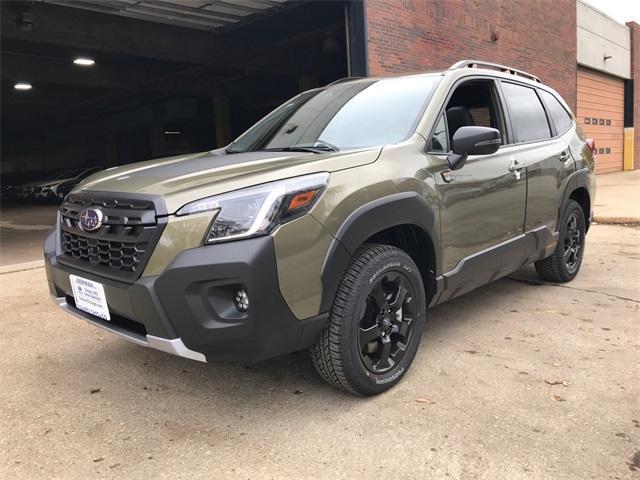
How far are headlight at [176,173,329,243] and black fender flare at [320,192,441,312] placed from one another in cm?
27

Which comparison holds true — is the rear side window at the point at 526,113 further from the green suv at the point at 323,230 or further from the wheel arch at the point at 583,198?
the wheel arch at the point at 583,198

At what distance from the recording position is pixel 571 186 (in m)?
4.73

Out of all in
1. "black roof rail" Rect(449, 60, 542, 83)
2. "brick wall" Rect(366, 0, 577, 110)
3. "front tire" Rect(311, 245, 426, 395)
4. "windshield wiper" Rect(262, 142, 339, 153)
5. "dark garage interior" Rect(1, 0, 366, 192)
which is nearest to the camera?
"front tire" Rect(311, 245, 426, 395)

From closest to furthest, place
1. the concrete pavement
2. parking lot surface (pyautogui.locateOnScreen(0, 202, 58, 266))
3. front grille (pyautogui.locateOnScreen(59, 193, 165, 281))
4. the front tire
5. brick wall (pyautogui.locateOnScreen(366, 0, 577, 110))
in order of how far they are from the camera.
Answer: front grille (pyautogui.locateOnScreen(59, 193, 165, 281)), the front tire, parking lot surface (pyautogui.locateOnScreen(0, 202, 58, 266)), the concrete pavement, brick wall (pyautogui.locateOnScreen(366, 0, 577, 110))

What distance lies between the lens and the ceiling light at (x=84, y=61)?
16.2 metres

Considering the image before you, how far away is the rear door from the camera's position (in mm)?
4180

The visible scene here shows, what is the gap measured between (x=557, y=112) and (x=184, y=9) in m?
8.83

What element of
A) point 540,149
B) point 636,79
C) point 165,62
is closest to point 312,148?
point 540,149

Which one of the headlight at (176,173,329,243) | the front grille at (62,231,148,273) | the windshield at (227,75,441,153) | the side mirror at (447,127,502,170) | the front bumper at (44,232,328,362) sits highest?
the windshield at (227,75,441,153)

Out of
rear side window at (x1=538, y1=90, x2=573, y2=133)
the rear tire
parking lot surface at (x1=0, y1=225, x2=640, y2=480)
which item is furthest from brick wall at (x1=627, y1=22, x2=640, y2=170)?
parking lot surface at (x1=0, y1=225, x2=640, y2=480)

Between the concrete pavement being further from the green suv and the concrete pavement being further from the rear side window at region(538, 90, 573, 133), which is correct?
the green suv

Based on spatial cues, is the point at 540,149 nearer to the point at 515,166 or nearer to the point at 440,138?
the point at 515,166

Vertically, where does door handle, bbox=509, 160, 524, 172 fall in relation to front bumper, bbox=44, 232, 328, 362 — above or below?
above

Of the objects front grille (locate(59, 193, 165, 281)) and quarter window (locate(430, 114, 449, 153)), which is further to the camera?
quarter window (locate(430, 114, 449, 153))
